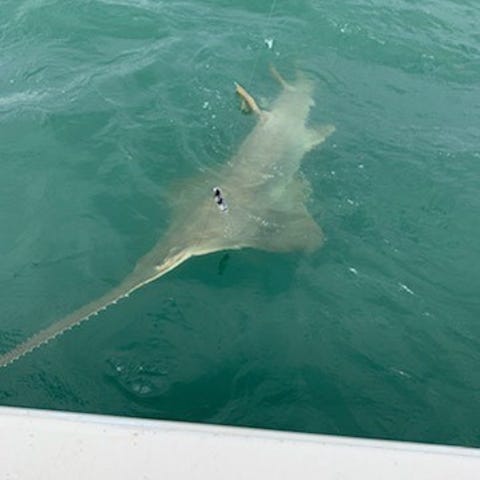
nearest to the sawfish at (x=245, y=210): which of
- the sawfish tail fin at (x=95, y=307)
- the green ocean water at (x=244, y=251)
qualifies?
the sawfish tail fin at (x=95, y=307)

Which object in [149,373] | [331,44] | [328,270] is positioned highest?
[331,44]

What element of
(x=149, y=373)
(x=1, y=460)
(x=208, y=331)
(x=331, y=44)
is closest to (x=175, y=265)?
(x=208, y=331)

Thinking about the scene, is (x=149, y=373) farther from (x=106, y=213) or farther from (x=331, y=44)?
(x=331, y=44)

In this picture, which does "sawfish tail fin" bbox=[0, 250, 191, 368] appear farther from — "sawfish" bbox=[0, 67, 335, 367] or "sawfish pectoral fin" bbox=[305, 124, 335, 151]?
"sawfish pectoral fin" bbox=[305, 124, 335, 151]

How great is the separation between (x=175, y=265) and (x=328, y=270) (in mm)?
3316

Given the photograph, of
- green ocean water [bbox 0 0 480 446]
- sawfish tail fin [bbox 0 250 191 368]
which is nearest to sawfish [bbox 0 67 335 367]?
sawfish tail fin [bbox 0 250 191 368]

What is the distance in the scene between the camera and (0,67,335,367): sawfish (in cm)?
1332

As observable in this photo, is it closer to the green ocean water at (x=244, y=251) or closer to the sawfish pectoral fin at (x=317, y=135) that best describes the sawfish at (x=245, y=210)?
the sawfish pectoral fin at (x=317, y=135)

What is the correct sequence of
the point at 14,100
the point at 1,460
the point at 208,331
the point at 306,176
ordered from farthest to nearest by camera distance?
the point at 14,100, the point at 306,176, the point at 208,331, the point at 1,460

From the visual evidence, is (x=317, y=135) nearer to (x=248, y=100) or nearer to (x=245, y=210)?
(x=248, y=100)

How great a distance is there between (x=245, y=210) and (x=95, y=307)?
14.5ft

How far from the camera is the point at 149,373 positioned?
39.9ft

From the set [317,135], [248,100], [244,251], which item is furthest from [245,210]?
[248,100]

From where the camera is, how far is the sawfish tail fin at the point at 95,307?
1213 centimetres
